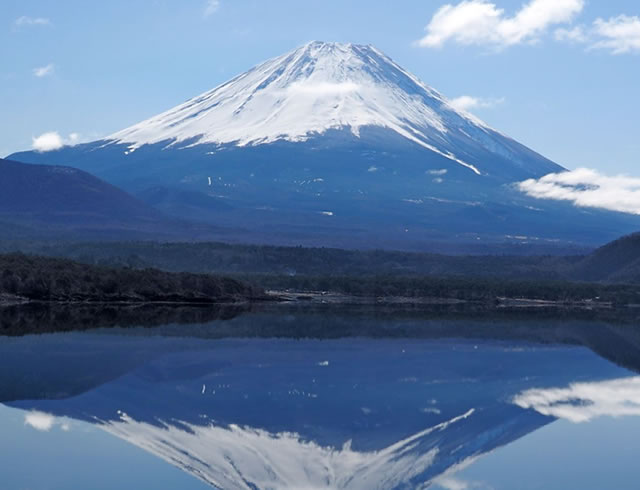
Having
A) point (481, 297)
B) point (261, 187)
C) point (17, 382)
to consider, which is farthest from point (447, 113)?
point (17, 382)

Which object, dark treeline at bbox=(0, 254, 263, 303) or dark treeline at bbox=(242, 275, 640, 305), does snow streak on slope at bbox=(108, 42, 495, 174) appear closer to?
dark treeline at bbox=(242, 275, 640, 305)

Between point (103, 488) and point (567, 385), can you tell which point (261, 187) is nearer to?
point (567, 385)

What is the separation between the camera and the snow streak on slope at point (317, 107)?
15350 cm

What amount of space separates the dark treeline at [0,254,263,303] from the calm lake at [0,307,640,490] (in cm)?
976

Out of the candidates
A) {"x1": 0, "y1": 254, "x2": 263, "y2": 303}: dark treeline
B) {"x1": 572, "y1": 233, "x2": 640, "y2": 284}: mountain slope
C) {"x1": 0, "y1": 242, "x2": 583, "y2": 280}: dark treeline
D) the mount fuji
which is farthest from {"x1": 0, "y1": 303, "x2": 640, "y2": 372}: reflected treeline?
the mount fuji

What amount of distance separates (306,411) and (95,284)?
2480cm

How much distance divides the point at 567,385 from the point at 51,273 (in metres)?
23.2

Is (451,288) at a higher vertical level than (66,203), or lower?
lower

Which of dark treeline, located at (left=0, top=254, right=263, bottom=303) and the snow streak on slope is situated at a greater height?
the snow streak on slope

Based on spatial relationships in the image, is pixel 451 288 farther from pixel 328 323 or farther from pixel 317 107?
pixel 317 107

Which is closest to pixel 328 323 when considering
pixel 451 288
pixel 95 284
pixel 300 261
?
pixel 95 284

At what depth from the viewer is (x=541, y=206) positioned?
14375 centimetres

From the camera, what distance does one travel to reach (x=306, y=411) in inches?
622

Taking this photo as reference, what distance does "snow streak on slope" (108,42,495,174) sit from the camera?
15350 cm
